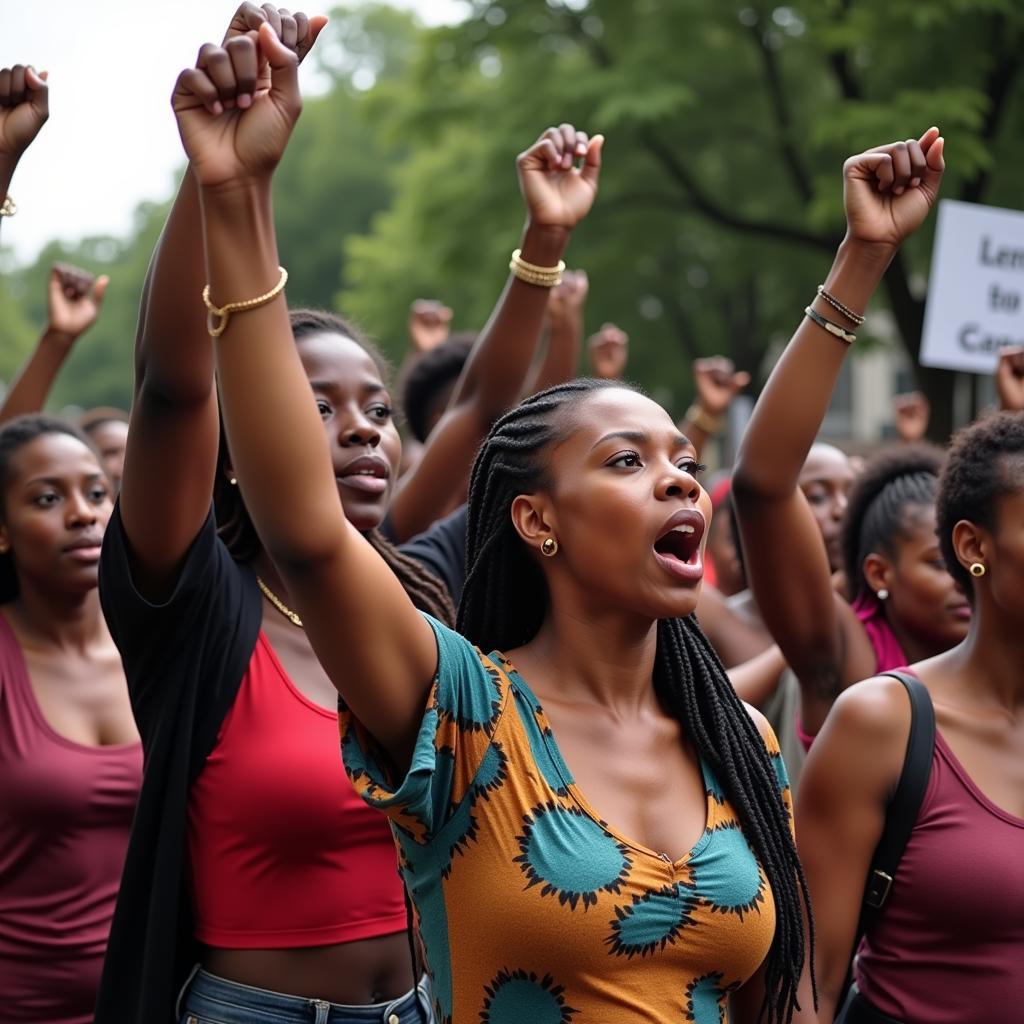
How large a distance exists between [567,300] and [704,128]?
1109 cm

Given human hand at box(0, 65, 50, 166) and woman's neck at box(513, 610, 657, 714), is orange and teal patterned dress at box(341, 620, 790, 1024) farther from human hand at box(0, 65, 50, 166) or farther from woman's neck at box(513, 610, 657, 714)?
human hand at box(0, 65, 50, 166)

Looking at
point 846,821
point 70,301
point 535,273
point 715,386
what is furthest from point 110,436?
point 846,821

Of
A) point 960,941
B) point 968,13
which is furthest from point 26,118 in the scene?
point 968,13

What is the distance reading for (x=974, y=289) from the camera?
21.9ft

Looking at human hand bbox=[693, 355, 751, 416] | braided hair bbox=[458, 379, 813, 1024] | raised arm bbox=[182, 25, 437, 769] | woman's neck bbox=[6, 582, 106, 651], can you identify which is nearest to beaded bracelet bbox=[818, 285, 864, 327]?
braided hair bbox=[458, 379, 813, 1024]

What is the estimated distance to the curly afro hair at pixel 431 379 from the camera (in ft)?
19.5

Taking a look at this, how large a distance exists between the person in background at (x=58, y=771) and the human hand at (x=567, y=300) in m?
1.93

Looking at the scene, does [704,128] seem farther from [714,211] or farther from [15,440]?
[15,440]

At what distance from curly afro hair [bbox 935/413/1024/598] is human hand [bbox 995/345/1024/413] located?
1.09m

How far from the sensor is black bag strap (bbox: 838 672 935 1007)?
300 cm

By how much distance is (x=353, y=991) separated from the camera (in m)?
3.00

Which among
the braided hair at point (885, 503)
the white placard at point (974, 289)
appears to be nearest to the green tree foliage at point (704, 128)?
the white placard at point (974, 289)

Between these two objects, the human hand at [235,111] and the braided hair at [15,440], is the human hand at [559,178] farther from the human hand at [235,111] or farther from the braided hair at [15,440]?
the human hand at [235,111]

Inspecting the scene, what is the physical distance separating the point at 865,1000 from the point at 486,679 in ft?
4.18
